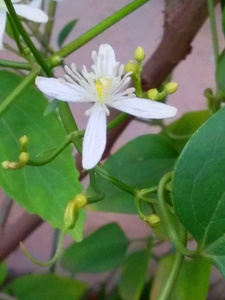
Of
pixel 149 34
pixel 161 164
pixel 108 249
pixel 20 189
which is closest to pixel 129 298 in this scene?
pixel 108 249

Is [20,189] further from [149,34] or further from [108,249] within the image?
[149,34]

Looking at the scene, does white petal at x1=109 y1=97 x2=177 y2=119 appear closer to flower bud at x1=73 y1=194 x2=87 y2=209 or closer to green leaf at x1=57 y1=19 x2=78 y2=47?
flower bud at x1=73 y1=194 x2=87 y2=209

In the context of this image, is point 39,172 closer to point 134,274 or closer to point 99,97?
point 99,97

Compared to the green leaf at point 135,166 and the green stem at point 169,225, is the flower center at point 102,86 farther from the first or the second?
the green leaf at point 135,166

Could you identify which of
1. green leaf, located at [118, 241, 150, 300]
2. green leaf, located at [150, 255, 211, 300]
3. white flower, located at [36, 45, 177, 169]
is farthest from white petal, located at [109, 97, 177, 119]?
green leaf, located at [118, 241, 150, 300]

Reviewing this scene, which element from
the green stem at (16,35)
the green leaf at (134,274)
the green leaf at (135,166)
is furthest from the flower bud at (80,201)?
the green leaf at (134,274)

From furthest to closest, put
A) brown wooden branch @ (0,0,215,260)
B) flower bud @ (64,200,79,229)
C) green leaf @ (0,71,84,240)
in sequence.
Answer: brown wooden branch @ (0,0,215,260) < green leaf @ (0,71,84,240) < flower bud @ (64,200,79,229)
